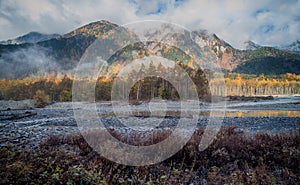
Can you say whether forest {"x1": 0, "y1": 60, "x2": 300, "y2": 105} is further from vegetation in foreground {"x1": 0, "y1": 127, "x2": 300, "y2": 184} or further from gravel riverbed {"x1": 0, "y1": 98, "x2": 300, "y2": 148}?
vegetation in foreground {"x1": 0, "y1": 127, "x2": 300, "y2": 184}

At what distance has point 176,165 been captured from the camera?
20.1ft

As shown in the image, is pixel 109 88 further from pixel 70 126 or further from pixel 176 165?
pixel 176 165

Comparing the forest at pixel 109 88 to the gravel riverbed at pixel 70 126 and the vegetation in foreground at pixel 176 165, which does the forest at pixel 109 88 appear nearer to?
the gravel riverbed at pixel 70 126

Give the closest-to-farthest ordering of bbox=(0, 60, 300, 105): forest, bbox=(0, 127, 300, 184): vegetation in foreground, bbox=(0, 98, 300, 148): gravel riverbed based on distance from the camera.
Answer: bbox=(0, 127, 300, 184): vegetation in foreground → bbox=(0, 98, 300, 148): gravel riverbed → bbox=(0, 60, 300, 105): forest

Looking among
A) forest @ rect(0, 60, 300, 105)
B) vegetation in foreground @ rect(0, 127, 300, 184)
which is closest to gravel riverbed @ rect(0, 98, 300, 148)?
vegetation in foreground @ rect(0, 127, 300, 184)

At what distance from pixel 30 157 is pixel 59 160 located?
0.85 m

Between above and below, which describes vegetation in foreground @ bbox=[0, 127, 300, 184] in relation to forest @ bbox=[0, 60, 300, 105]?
below

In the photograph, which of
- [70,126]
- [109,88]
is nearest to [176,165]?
[70,126]

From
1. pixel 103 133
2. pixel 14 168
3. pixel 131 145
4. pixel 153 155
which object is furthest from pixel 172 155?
pixel 14 168

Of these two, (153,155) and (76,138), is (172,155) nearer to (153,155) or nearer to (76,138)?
(153,155)

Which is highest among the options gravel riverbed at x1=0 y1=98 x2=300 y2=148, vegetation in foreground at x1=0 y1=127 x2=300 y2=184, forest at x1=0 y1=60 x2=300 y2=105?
forest at x1=0 y1=60 x2=300 y2=105

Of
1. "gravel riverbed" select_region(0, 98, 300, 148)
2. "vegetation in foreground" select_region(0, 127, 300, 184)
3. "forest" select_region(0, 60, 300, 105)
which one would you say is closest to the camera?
"vegetation in foreground" select_region(0, 127, 300, 184)

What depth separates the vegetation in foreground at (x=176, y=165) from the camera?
13.9 feet

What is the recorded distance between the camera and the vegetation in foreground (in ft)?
13.9
